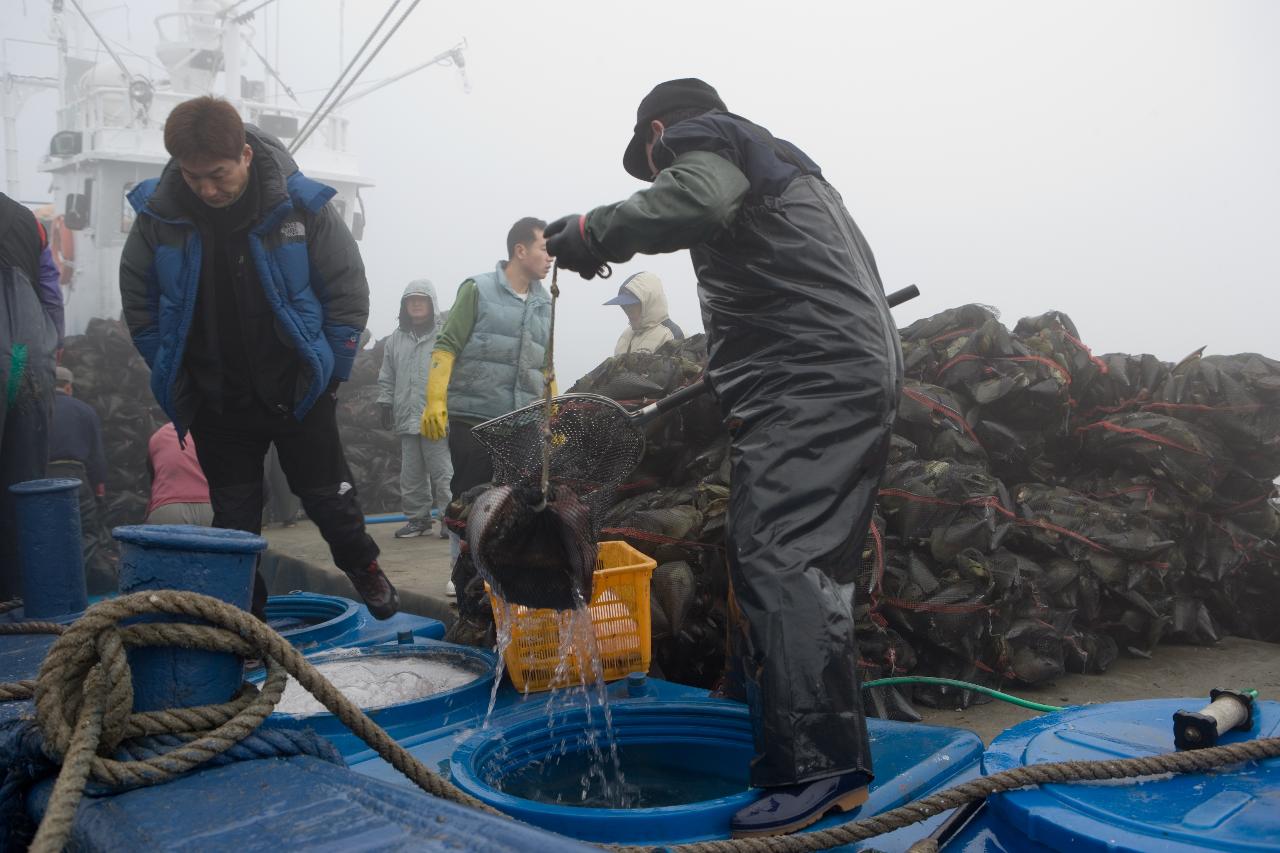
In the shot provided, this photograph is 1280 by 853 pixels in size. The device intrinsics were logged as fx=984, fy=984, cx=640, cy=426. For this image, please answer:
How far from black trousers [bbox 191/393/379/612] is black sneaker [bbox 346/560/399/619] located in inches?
1.7

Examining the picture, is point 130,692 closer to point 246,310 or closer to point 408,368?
point 246,310

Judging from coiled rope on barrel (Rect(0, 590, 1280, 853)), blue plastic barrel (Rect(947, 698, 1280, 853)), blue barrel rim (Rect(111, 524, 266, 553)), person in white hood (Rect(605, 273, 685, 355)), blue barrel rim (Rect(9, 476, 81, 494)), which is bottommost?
blue plastic barrel (Rect(947, 698, 1280, 853))

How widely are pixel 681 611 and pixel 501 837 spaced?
239 cm

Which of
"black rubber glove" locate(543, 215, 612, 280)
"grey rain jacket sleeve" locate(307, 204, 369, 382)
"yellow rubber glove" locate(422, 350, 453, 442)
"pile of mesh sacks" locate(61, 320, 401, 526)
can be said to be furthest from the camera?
"pile of mesh sacks" locate(61, 320, 401, 526)

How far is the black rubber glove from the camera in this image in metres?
2.76

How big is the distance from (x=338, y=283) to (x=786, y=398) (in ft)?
7.67

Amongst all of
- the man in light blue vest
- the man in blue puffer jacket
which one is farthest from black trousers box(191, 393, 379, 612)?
the man in light blue vest

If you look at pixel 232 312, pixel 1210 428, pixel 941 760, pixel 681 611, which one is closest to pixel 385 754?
pixel 941 760

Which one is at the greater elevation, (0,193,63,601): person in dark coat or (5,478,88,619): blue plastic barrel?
(0,193,63,601): person in dark coat

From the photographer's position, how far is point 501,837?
54.5 inches

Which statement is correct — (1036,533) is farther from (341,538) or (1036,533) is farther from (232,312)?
(232,312)

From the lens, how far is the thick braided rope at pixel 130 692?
1603 mm

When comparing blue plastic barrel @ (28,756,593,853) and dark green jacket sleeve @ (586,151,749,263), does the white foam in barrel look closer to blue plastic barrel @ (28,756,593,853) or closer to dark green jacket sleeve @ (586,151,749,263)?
dark green jacket sleeve @ (586,151,749,263)

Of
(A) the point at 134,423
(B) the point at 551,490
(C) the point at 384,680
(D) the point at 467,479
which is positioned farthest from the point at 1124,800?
(A) the point at 134,423
